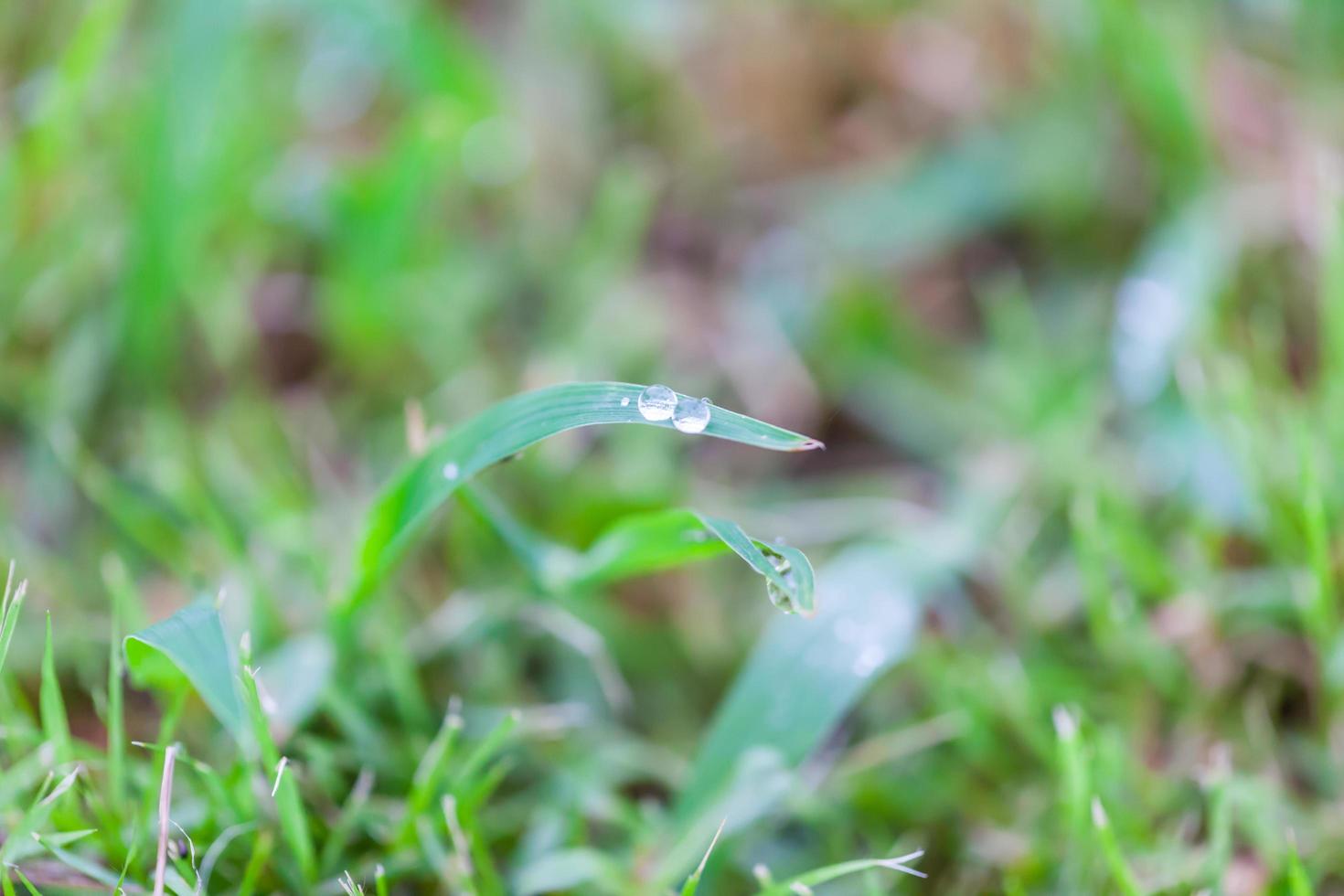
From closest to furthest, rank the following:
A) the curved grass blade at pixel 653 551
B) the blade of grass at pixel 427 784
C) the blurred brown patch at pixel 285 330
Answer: the curved grass blade at pixel 653 551 < the blade of grass at pixel 427 784 < the blurred brown patch at pixel 285 330

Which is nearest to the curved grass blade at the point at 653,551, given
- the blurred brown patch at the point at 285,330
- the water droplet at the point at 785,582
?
the water droplet at the point at 785,582

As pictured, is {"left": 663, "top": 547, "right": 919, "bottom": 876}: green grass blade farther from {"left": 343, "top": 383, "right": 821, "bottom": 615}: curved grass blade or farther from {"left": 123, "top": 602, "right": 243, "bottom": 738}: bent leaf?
{"left": 123, "top": 602, "right": 243, "bottom": 738}: bent leaf

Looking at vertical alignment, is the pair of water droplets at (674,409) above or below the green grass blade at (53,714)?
above

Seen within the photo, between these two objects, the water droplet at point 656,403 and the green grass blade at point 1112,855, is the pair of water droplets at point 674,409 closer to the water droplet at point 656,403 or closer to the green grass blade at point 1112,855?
the water droplet at point 656,403

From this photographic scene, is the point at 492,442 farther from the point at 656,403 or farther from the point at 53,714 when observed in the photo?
the point at 53,714

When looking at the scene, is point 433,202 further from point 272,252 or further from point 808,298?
point 808,298

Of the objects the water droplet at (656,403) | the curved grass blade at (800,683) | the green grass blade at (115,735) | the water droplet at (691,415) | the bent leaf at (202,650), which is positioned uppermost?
the water droplet at (656,403)

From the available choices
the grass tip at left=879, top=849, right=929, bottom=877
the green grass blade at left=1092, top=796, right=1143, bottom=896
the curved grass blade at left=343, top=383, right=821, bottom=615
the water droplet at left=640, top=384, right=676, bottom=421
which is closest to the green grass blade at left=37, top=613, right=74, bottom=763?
the curved grass blade at left=343, top=383, right=821, bottom=615
